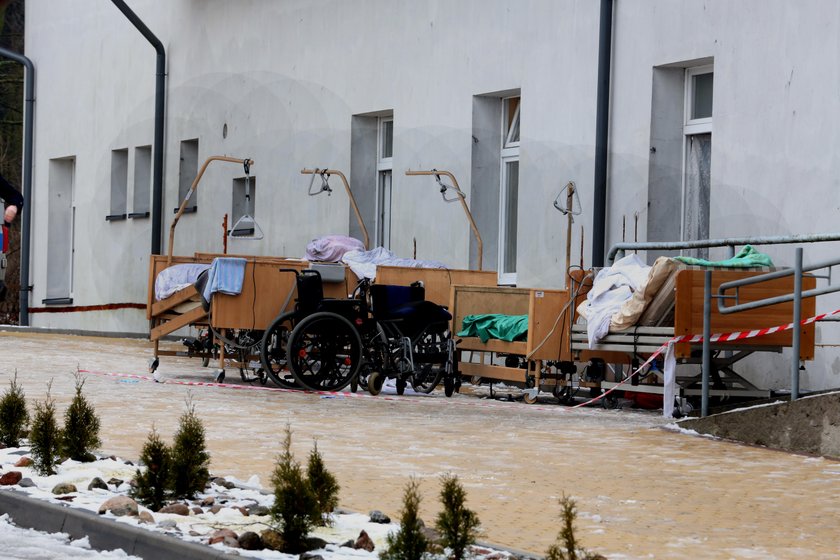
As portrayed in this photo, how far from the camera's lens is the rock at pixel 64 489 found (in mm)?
6656

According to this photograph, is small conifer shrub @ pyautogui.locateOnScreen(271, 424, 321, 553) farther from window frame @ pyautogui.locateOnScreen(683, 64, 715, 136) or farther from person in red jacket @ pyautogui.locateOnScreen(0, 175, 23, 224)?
window frame @ pyautogui.locateOnScreen(683, 64, 715, 136)

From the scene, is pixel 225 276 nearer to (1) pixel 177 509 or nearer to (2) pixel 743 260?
(2) pixel 743 260

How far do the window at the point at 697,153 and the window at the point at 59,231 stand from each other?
657 inches

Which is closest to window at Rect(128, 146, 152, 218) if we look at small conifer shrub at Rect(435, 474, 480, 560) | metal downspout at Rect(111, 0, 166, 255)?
metal downspout at Rect(111, 0, 166, 255)

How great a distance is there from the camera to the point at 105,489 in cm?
675

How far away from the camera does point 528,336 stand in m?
13.9

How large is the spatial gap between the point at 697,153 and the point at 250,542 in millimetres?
10560

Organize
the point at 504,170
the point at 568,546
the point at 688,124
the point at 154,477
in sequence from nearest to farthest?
the point at 568,546 < the point at 154,477 < the point at 688,124 < the point at 504,170

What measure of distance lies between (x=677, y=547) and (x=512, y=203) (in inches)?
496

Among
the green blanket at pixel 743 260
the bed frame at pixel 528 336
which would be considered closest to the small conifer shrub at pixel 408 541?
the green blanket at pixel 743 260

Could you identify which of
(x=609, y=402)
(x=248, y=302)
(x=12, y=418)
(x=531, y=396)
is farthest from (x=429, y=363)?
(x=12, y=418)

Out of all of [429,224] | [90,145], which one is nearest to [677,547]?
[429,224]

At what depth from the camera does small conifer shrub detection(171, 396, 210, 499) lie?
655 cm

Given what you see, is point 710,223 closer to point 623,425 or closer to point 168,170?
point 623,425
